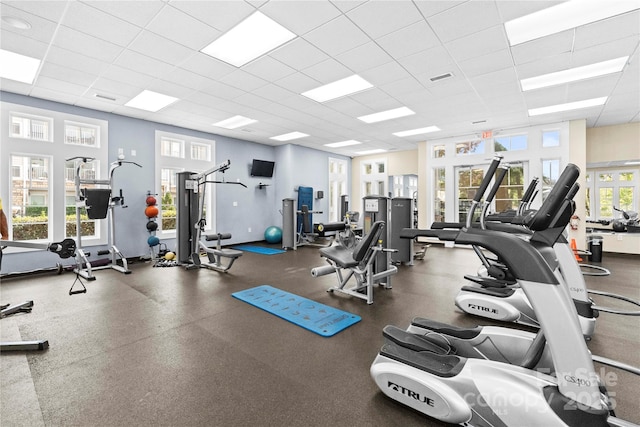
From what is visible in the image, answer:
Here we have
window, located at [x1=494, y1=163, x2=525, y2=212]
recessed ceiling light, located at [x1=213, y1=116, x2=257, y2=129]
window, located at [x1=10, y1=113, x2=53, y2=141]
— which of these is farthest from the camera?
window, located at [x1=494, y1=163, x2=525, y2=212]

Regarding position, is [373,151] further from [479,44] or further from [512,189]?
[479,44]

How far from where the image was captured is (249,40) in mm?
3422

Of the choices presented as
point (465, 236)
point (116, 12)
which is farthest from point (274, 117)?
point (465, 236)

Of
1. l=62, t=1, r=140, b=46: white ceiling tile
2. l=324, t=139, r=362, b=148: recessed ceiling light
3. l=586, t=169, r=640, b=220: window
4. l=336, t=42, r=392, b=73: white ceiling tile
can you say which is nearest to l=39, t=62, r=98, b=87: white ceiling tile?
l=62, t=1, r=140, b=46: white ceiling tile

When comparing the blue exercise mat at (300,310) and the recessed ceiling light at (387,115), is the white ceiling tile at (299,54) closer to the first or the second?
the recessed ceiling light at (387,115)

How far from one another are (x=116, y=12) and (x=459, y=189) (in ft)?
26.8

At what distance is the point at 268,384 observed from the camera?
1999 millimetres

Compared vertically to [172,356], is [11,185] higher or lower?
higher

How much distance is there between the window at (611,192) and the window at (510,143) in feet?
8.12

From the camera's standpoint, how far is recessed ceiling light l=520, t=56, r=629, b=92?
4078mm

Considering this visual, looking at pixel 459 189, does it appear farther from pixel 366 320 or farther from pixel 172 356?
pixel 172 356

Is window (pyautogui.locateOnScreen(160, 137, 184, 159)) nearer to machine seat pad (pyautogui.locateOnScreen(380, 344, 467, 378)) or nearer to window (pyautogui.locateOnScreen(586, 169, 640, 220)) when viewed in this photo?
machine seat pad (pyautogui.locateOnScreen(380, 344, 467, 378))

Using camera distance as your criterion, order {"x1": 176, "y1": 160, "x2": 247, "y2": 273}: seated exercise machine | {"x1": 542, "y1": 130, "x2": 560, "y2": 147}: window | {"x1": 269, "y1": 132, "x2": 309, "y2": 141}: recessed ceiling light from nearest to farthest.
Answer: {"x1": 176, "y1": 160, "x2": 247, "y2": 273}: seated exercise machine
{"x1": 542, "y1": 130, "x2": 560, "y2": 147}: window
{"x1": 269, "y1": 132, "x2": 309, "y2": 141}: recessed ceiling light

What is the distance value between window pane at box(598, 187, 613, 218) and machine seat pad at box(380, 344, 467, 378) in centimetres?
948
